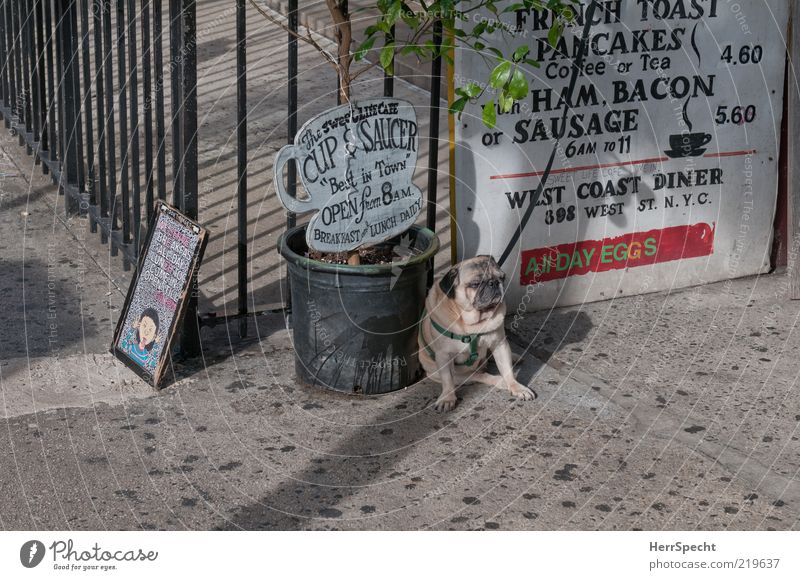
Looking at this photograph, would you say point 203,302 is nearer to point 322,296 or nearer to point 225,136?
point 322,296

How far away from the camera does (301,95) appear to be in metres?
9.80

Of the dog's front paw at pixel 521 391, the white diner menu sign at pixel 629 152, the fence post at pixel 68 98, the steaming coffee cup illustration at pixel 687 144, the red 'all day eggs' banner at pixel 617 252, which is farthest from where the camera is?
the fence post at pixel 68 98

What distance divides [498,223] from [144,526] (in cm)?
245

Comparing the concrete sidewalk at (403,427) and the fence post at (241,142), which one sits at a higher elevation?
the fence post at (241,142)

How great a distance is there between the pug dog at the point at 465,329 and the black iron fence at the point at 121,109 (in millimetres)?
718

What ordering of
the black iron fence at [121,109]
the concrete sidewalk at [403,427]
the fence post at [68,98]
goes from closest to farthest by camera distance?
the concrete sidewalk at [403,427] → the black iron fence at [121,109] → the fence post at [68,98]

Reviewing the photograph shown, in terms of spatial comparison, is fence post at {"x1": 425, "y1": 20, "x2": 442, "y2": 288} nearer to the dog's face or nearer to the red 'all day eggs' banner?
the dog's face

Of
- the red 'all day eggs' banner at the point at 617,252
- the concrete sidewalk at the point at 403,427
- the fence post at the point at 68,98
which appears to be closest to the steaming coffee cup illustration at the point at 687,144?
the red 'all day eggs' banner at the point at 617,252

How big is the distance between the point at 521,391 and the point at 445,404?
364 mm

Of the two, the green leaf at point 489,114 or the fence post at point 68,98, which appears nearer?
the green leaf at point 489,114

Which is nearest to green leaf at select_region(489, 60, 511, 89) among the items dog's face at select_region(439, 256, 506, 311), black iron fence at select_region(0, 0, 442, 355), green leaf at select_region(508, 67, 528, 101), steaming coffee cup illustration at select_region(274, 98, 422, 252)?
green leaf at select_region(508, 67, 528, 101)

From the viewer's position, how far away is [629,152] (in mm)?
6082

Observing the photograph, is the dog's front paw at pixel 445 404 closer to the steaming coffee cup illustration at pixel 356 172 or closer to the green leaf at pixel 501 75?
the steaming coffee cup illustration at pixel 356 172

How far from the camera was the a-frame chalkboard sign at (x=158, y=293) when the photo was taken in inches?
203
